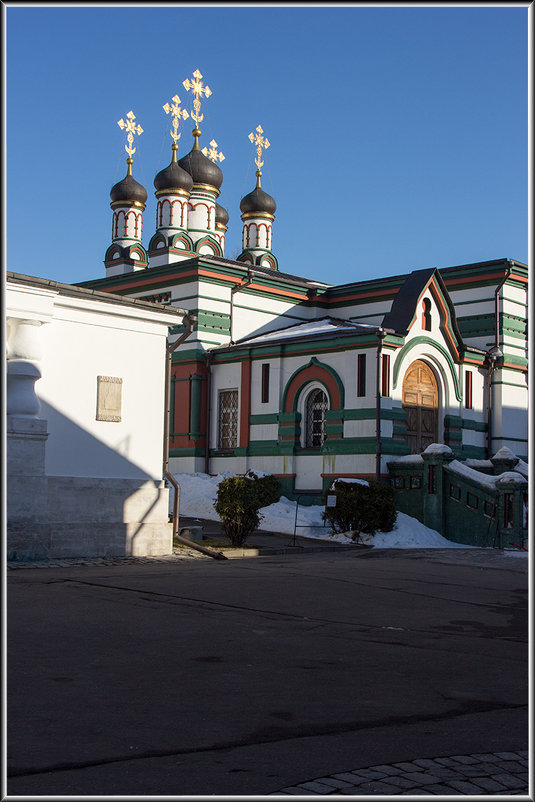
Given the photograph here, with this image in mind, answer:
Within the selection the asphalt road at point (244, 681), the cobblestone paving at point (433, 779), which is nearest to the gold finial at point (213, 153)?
the asphalt road at point (244, 681)

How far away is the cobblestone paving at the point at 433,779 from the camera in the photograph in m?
4.47

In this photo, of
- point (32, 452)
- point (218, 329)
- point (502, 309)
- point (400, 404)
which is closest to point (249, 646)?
point (32, 452)

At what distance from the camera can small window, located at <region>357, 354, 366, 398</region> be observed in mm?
25391

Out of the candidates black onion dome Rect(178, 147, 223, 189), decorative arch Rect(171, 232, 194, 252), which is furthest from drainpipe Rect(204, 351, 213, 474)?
black onion dome Rect(178, 147, 223, 189)

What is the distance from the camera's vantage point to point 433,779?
4.64 meters

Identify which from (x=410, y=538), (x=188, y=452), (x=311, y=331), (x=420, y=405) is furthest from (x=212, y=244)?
(x=410, y=538)

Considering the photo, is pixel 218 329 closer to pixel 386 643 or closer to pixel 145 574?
pixel 145 574

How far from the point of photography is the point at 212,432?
Answer: 1174 inches

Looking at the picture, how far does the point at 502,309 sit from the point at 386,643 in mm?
24694

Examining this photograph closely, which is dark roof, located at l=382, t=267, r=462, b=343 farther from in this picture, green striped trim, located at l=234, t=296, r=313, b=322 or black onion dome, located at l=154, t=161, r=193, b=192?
black onion dome, located at l=154, t=161, r=193, b=192

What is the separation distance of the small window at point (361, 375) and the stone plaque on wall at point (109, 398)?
934 centimetres

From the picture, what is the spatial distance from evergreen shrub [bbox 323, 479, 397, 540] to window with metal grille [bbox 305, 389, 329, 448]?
4.89 meters

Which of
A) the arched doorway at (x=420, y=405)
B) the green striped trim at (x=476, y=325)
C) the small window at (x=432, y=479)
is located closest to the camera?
the small window at (x=432, y=479)

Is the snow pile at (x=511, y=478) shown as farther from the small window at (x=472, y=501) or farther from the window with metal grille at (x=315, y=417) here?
the window with metal grille at (x=315, y=417)
